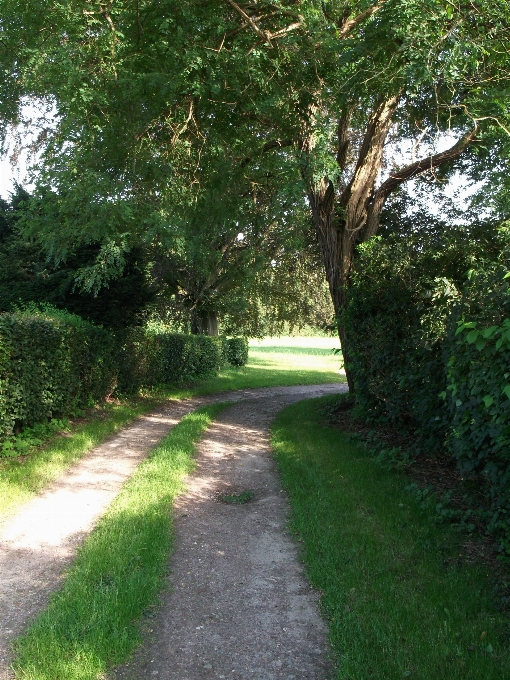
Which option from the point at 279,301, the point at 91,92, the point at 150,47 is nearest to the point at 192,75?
the point at 150,47

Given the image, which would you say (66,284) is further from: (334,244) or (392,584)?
(392,584)

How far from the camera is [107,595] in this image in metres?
4.21

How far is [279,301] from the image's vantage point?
2620 centimetres

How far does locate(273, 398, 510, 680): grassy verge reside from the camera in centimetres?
346

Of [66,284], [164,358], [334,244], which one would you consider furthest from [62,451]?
[164,358]

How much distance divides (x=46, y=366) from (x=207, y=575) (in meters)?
6.53

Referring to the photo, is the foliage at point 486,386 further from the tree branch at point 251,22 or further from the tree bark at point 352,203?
the tree bark at point 352,203

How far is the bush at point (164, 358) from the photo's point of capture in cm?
1591

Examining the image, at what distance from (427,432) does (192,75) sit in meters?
6.84

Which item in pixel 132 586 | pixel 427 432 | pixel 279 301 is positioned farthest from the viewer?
pixel 279 301

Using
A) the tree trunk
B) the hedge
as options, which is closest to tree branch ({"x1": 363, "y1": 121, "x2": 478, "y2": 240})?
the tree trunk

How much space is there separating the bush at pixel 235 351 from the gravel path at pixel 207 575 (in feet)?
68.5

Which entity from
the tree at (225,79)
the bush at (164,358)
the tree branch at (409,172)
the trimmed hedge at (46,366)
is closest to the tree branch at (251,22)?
the tree at (225,79)

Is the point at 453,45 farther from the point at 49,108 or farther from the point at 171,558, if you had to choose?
the point at 49,108
